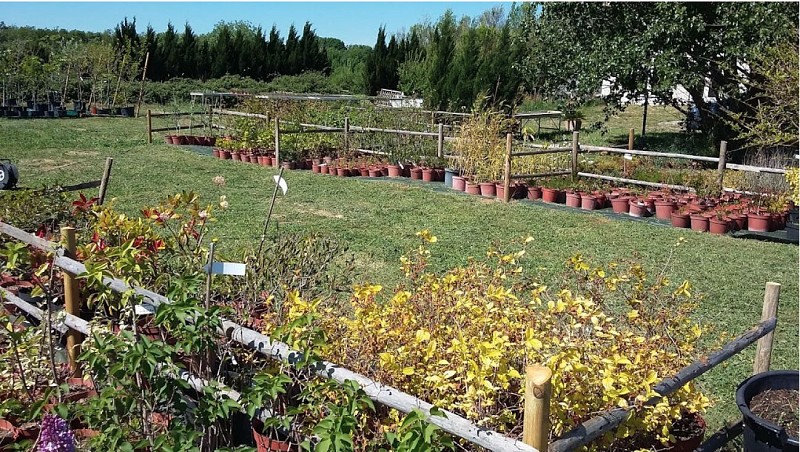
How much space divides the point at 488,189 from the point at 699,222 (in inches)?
127

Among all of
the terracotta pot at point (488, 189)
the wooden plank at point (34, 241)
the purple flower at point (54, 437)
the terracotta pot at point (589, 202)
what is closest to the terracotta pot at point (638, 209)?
the terracotta pot at point (589, 202)

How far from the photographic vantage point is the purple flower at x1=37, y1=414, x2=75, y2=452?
7.13ft

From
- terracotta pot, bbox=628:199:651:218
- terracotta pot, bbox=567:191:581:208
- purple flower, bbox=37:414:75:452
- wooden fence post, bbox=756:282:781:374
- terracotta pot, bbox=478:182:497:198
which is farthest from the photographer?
terracotta pot, bbox=478:182:497:198

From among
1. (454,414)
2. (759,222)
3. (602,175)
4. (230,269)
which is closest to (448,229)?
(759,222)

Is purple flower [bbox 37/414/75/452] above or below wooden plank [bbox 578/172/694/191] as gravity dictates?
below

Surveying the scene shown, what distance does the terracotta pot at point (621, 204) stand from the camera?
32.5ft

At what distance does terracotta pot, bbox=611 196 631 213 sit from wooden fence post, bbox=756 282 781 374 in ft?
21.6

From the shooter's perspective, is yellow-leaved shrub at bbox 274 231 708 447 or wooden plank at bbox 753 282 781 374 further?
wooden plank at bbox 753 282 781 374

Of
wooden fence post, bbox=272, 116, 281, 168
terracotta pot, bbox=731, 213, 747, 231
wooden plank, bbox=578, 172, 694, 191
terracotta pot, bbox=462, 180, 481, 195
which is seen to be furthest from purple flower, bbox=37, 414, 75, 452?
wooden fence post, bbox=272, 116, 281, 168

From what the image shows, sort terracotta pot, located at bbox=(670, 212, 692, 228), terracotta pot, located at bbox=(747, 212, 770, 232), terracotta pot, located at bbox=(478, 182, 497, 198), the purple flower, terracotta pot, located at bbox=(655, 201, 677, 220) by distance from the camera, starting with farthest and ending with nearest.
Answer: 1. terracotta pot, located at bbox=(478, 182, 497, 198)
2. terracotta pot, located at bbox=(655, 201, 677, 220)
3. terracotta pot, located at bbox=(670, 212, 692, 228)
4. terracotta pot, located at bbox=(747, 212, 770, 232)
5. the purple flower

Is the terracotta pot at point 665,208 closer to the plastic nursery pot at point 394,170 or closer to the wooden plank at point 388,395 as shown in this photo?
the plastic nursery pot at point 394,170

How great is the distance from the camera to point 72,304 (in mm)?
3510

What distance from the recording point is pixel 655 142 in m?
19.8

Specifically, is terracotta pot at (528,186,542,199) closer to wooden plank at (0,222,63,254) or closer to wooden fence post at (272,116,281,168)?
wooden fence post at (272,116,281,168)
